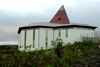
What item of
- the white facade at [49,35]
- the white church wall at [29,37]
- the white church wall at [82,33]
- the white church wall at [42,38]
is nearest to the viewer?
the white church wall at [42,38]

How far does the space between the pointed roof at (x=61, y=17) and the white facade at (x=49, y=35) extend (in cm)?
267

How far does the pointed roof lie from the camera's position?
20.8 metres

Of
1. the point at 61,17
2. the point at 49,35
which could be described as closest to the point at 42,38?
the point at 49,35

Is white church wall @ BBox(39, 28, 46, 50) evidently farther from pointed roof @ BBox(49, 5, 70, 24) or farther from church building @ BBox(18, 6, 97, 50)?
pointed roof @ BBox(49, 5, 70, 24)

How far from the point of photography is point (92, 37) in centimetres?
1838

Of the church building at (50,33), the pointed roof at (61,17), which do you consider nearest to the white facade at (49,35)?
the church building at (50,33)

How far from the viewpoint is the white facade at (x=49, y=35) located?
17.7 meters

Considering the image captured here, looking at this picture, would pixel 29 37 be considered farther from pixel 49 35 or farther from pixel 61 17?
pixel 61 17

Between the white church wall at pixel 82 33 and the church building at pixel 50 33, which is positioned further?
the white church wall at pixel 82 33

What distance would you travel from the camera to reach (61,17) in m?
21.5

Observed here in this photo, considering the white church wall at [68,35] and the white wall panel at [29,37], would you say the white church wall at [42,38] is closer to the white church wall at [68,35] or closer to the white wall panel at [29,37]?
the white wall panel at [29,37]

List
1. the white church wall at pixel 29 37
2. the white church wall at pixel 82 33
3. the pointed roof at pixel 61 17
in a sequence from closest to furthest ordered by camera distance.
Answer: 1. the white church wall at pixel 82 33
2. the white church wall at pixel 29 37
3. the pointed roof at pixel 61 17

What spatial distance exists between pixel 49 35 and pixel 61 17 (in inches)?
190

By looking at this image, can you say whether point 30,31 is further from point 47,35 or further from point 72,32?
point 72,32
